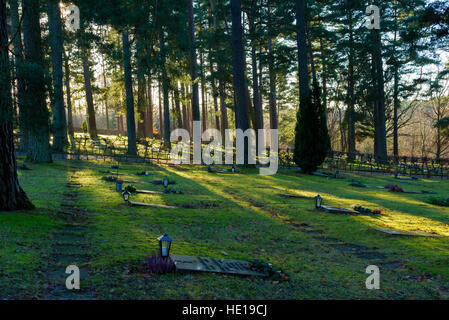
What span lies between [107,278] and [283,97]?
43.4 m

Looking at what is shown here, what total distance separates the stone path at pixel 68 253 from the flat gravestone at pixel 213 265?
4.46 feet

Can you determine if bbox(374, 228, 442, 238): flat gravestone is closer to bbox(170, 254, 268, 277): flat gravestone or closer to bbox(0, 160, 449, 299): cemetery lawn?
bbox(0, 160, 449, 299): cemetery lawn

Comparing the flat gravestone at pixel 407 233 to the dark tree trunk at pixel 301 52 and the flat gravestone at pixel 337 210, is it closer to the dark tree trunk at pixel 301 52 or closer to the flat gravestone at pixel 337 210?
the flat gravestone at pixel 337 210

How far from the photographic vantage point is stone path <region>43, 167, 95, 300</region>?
4.42 meters

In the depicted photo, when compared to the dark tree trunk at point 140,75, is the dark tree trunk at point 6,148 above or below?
below

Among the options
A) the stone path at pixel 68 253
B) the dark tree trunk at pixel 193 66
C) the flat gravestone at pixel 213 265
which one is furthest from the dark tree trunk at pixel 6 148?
the dark tree trunk at pixel 193 66

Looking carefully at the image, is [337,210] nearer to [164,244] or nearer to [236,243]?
[236,243]

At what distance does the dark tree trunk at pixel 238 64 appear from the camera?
20781mm

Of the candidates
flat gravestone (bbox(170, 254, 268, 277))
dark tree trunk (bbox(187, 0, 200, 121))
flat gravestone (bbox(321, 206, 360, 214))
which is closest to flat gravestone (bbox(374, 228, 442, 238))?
flat gravestone (bbox(321, 206, 360, 214))

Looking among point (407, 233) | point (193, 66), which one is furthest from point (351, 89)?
point (407, 233)

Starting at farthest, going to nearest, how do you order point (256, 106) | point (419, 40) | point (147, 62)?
point (256, 106) → point (147, 62) → point (419, 40)

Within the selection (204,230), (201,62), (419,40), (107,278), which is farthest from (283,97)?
(107,278)

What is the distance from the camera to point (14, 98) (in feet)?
25.3
